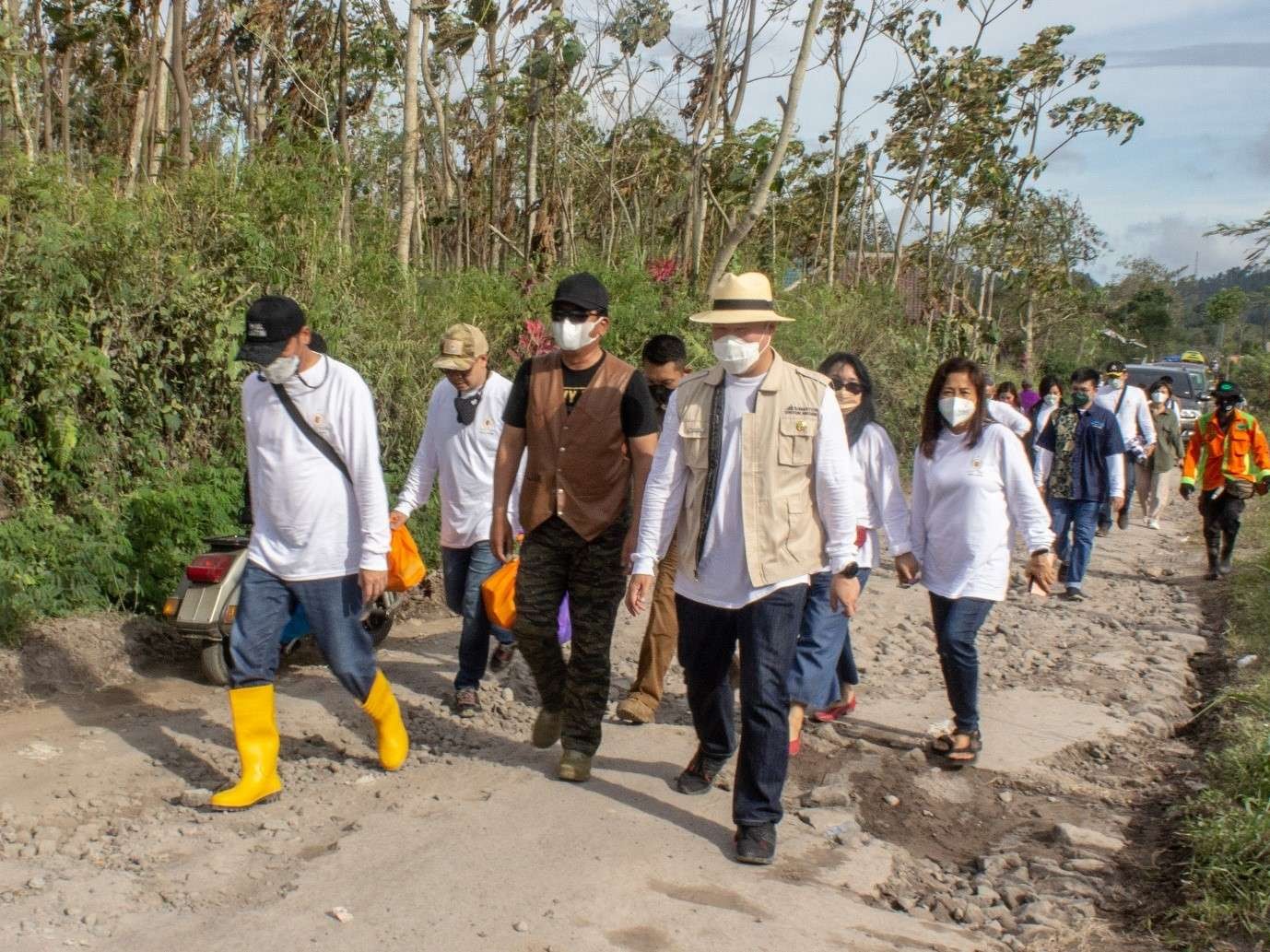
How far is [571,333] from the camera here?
5.10 metres

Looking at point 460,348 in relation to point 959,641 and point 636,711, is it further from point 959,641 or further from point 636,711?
point 959,641

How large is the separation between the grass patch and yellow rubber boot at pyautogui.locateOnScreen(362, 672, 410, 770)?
309 centimetres

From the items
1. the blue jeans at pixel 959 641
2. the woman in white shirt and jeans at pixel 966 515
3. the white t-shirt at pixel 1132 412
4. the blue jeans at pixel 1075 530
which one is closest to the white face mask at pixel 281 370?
the woman in white shirt and jeans at pixel 966 515

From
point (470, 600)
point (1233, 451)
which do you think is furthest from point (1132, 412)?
point (470, 600)

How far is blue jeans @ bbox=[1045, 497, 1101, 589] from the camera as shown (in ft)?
34.4

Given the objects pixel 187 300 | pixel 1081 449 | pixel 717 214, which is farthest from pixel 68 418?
pixel 717 214

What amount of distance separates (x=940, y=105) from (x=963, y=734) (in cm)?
1888

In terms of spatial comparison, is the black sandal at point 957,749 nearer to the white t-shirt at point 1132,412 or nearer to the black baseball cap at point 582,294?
the black baseball cap at point 582,294

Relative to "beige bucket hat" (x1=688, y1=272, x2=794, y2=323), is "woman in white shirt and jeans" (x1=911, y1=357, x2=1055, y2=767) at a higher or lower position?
lower

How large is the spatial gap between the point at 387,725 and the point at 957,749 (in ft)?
8.78

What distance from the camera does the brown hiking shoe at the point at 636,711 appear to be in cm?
618

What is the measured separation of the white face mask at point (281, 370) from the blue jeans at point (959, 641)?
3.06 m

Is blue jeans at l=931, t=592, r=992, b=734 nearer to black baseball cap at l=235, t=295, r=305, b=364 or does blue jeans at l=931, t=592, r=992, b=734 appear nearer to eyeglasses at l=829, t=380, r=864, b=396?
eyeglasses at l=829, t=380, r=864, b=396

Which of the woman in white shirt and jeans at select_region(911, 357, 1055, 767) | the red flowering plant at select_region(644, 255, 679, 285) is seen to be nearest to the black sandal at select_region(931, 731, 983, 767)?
the woman in white shirt and jeans at select_region(911, 357, 1055, 767)
